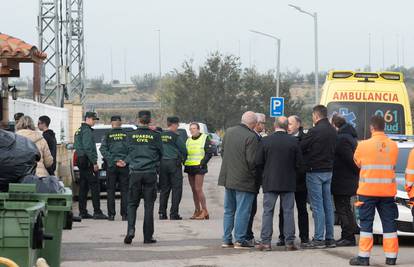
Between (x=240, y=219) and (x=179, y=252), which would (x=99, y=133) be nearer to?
(x=240, y=219)

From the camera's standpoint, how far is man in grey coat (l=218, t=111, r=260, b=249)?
14.5 metres

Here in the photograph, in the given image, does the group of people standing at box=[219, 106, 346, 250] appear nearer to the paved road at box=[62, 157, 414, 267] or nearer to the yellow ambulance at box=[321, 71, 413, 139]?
the paved road at box=[62, 157, 414, 267]

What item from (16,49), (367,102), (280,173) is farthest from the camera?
(367,102)

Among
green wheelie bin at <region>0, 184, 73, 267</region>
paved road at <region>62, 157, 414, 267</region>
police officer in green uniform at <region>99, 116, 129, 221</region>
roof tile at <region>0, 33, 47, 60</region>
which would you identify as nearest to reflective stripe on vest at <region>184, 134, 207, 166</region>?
police officer in green uniform at <region>99, 116, 129, 221</region>

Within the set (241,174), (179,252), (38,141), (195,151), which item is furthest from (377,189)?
(195,151)

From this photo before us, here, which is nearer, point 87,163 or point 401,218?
point 401,218

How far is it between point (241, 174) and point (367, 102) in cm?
768

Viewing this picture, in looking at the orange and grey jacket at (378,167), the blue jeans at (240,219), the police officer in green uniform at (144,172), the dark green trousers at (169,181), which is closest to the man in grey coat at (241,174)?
the blue jeans at (240,219)

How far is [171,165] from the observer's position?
19672 millimetres

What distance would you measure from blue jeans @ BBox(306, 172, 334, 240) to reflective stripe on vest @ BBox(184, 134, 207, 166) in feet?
16.1

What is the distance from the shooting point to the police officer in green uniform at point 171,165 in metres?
19.5

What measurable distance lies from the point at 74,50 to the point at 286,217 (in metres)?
30.1

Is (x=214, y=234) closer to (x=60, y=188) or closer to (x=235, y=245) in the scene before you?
(x=235, y=245)

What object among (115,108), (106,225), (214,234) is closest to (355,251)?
(214,234)
